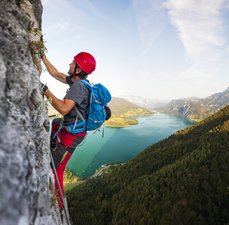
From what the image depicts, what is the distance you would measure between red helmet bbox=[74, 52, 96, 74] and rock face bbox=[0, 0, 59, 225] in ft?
4.38

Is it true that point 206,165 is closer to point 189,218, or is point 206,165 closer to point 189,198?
point 189,198

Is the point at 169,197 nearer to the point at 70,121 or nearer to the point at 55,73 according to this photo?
the point at 70,121

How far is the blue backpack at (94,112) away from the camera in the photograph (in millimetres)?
5973

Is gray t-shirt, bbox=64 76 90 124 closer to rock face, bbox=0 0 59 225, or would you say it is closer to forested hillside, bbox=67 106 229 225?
rock face, bbox=0 0 59 225

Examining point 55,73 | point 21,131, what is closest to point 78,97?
point 55,73

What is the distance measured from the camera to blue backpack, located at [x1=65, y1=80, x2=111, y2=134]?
5973 millimetres

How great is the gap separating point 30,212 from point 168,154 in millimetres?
49628

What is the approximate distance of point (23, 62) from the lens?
14.7 feet

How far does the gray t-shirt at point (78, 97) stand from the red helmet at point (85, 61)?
2.12 feet

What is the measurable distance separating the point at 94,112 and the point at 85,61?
4.33 ft

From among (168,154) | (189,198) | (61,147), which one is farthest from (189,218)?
(168,154)

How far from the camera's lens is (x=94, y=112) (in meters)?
6.07

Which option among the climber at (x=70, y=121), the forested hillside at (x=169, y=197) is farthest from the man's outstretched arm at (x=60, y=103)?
the forested hillside at (x=169, y=197)

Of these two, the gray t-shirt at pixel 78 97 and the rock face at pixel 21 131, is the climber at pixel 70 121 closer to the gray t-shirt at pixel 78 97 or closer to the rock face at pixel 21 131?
the gray t-shirt at pixel 78 97
